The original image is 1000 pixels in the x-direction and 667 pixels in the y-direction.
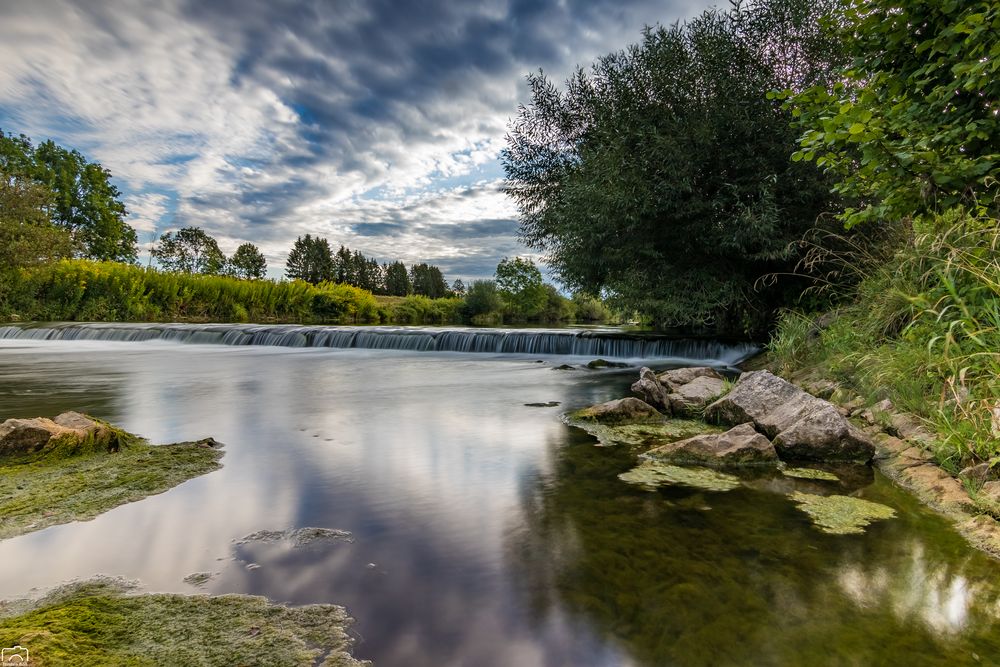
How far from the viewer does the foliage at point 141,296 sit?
2291 cm

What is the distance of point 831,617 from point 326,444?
11.9 feet

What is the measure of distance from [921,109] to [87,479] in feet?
20.0

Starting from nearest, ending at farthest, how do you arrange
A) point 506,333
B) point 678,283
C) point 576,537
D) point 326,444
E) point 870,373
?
1. point 576,537
2. point 326,444
3. point 870,373
4. point 678,283
5. point 506,333

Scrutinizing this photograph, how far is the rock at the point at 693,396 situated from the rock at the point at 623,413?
26cm

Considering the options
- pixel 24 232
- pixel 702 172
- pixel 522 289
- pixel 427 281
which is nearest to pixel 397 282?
pixel 427 281

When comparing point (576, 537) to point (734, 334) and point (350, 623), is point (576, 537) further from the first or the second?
point (734, 334)

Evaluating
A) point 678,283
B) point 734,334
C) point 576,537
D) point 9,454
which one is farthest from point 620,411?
point 734,334

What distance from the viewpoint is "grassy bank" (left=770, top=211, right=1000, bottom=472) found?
3.00 metres

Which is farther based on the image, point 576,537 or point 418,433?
point 418,433

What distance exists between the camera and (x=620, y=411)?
4977 millimetres

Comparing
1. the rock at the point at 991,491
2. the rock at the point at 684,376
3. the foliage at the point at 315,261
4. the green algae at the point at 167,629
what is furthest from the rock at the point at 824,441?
the foliage at the point at 315,261

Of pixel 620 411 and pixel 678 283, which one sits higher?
pixel 678 283

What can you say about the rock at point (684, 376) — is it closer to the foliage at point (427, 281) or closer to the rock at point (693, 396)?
the rock at point (693, 396)

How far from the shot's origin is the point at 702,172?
10.7 meters
